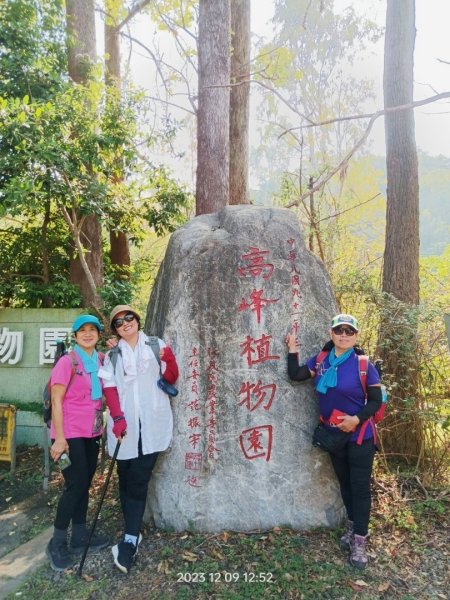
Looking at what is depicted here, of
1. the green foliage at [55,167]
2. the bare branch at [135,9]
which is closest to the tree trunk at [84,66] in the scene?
the green foliage at [55,167]

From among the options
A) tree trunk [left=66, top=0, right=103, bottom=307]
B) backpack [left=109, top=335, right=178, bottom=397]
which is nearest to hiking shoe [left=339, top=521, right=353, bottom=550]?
backpack [left=109, top=335, right=178, bottom=397]

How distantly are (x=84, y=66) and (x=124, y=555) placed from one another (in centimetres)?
599

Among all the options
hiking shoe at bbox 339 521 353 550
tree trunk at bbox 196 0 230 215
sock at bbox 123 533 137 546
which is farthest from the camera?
tree trunk at bbox 196 0 230 215

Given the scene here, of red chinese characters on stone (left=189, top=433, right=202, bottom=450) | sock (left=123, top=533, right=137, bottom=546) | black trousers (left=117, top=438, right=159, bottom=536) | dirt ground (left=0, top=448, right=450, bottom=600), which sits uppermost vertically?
red chinese characters on stone (left=189, top=433, right=202, bottom=450)

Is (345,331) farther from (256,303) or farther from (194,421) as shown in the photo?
(194,421)

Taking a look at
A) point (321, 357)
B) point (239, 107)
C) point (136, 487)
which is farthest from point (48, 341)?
point (239, 107)

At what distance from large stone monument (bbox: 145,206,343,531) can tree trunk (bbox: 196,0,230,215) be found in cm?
233

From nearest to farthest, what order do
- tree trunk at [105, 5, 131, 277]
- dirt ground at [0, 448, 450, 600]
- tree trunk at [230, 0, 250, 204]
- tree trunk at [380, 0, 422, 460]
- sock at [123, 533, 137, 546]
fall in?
dirt ground at [0, 448, 450, 600] < sock at [123, 533, 137, 546] < tree trunk at [380, 0, 422, 460] < tree trunk at [105, 5, 131, 277] < tree trunk at [230, 0, 250, 204]

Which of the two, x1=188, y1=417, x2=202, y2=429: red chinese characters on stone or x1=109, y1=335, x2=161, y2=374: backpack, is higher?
x1=109, y1=335, x2=161, y2=374: backpack

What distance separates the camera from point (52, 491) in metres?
4.72

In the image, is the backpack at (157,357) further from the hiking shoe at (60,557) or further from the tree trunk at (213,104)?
the tree trunk at (213,104)

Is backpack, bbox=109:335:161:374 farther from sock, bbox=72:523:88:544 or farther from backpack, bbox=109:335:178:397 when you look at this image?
sock, bbox=72:523:88:544

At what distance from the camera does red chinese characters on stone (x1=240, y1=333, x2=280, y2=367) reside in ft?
11.6

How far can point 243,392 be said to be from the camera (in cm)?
350
